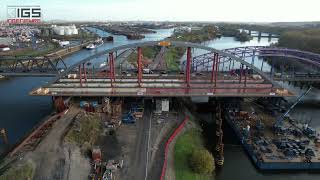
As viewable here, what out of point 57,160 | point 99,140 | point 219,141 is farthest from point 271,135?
point 57,160

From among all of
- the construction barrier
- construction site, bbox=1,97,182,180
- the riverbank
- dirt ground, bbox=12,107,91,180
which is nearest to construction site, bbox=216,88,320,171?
the riverbank

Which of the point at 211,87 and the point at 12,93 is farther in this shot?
the point at 12,93

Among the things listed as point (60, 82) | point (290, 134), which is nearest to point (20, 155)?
point (60, 82)

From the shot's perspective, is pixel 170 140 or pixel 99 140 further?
pixel 170 140

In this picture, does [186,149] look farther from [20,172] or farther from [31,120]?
[31,120]

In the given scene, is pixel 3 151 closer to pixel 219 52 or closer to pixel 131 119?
pixel 131 119
